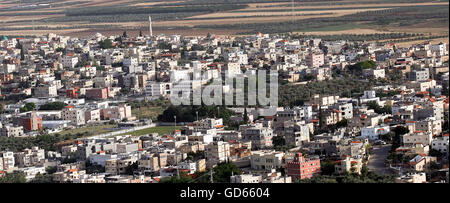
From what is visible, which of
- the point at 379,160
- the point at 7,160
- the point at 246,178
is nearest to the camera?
the point at 246,178

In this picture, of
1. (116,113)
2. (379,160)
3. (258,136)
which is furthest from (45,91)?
(379,160)

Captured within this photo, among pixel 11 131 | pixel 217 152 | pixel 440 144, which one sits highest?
pixel 440 144

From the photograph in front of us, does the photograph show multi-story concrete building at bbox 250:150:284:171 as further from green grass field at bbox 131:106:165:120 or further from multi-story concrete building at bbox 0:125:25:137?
multi-story concrete building at bbox 0:125:25:137

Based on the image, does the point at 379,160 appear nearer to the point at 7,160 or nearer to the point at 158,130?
the point at 7,160

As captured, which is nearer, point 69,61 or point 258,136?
point 258,136

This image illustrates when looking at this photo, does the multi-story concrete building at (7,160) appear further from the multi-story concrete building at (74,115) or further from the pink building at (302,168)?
the multi-story concrete building at (74,115)

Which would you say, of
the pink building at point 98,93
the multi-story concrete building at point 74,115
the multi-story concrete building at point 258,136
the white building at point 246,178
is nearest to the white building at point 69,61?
the pink building at point 98,93
